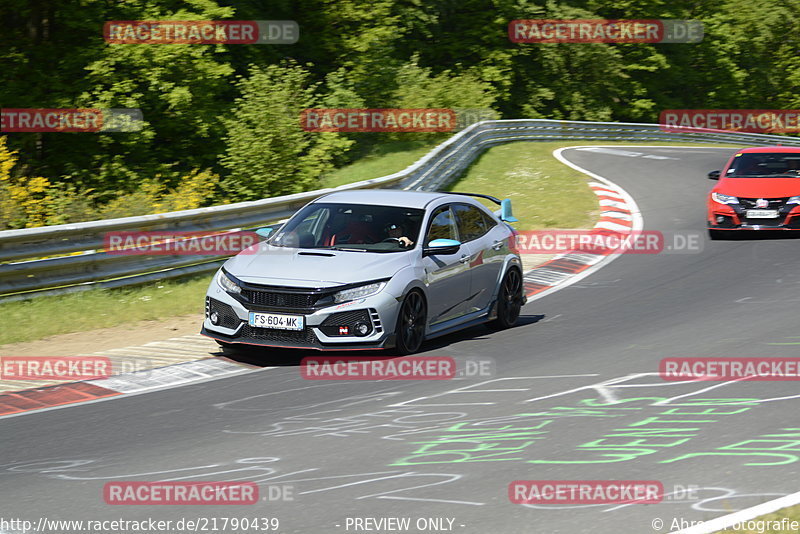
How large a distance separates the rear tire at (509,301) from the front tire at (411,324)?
166cm

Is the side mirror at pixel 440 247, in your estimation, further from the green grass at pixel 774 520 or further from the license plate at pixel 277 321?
the green grass at pixel 774 520

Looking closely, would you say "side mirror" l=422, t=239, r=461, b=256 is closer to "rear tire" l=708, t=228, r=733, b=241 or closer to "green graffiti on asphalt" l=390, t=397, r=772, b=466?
"green graffiti on asphalt" l=390, t=397, r=772, b=466

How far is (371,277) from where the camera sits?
10023mm

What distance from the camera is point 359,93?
1350 inches

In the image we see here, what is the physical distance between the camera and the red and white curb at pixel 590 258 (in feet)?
48.9

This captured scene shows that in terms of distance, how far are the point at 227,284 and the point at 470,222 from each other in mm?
3059

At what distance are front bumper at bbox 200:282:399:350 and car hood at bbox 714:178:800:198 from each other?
10366 millimetres

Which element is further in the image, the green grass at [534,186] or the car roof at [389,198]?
the green grass at [534,186]

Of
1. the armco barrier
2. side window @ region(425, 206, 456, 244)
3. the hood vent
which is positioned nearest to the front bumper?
the hood vent

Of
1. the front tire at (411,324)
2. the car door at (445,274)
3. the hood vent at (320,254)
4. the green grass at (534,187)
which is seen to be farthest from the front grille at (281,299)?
the green grass at (534,187)

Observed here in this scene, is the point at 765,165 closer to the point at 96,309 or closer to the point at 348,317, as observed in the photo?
the point at 348,317

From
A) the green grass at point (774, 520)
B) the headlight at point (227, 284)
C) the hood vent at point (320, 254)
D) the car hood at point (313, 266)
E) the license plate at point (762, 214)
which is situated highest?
the hood vent at point (320, 254)

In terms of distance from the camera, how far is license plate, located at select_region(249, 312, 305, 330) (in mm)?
9766

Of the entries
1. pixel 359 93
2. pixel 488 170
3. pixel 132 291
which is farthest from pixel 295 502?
pixel 359 93
